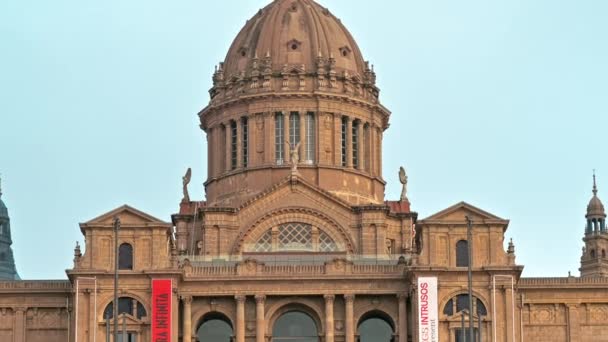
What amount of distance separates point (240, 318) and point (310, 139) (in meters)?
17.9

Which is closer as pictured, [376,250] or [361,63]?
[376,250]

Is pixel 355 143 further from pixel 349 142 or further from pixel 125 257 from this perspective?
pixel 125 257

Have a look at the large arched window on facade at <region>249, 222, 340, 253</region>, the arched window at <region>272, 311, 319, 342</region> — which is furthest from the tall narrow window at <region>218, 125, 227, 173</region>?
the arched window at <region>272, 311, 319, 342</region>

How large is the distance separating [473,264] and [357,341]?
849 cm

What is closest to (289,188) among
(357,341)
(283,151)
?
(283,151)

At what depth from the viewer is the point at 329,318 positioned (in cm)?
10644

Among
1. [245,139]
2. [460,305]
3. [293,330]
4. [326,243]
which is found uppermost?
[245,139]

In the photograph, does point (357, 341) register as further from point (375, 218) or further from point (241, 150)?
point (241, 150)

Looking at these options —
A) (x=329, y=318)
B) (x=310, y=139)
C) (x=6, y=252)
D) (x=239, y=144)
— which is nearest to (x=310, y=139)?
Answer: (x=310, y=139)

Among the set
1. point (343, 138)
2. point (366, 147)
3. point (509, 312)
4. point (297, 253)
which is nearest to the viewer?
point (509, 312)

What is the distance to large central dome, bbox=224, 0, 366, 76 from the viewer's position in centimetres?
12200

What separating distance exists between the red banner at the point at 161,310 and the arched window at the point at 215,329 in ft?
14.4

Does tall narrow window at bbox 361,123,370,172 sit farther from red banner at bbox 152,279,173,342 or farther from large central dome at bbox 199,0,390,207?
red banner at bbox 152,279,173,342

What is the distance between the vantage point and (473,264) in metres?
105
